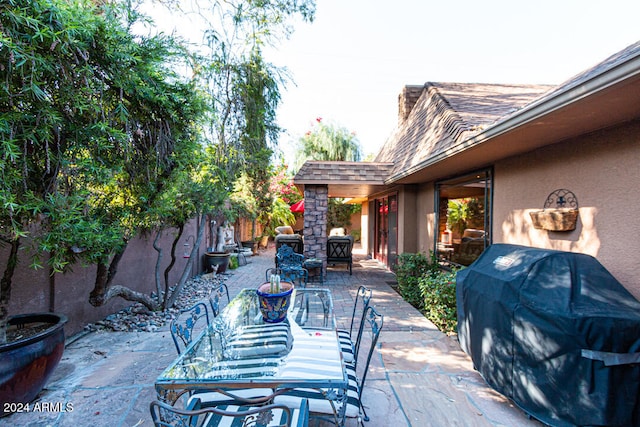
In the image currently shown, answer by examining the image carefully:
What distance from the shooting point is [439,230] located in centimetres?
673

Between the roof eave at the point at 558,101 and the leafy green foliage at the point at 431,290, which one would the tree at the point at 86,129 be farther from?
the leafy green foliage at the point at 431,290

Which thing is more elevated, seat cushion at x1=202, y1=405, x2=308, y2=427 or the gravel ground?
seat cushion at x1=202, y1=405, x2=308, y2=427

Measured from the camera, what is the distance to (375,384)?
296cm

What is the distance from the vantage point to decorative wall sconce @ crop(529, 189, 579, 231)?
3.13m

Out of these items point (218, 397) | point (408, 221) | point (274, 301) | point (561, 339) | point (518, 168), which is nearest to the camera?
point (218, 397)

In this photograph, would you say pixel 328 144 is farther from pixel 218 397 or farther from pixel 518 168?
pixel 218 397

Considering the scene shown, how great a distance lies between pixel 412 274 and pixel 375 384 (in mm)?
3703

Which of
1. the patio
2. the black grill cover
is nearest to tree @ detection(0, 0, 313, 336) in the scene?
the patio

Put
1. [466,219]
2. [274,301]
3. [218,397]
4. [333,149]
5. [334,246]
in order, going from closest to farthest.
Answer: [218,397], [274,301], [466,219], [334,246], [333,149]

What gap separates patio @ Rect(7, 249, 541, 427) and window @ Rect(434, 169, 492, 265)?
212 cm

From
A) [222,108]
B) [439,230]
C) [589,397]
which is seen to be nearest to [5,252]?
[222,108]

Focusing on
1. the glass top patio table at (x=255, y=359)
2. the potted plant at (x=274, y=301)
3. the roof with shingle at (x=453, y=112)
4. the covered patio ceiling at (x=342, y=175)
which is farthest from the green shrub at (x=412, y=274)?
the potted plant at (x=274, y=301)

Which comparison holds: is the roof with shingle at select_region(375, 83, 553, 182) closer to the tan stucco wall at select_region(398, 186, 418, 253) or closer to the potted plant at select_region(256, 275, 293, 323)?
the tan stucco wall at select_region(398, 186, 418, 253)

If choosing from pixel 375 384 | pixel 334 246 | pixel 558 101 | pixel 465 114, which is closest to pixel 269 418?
pixel 375 384
